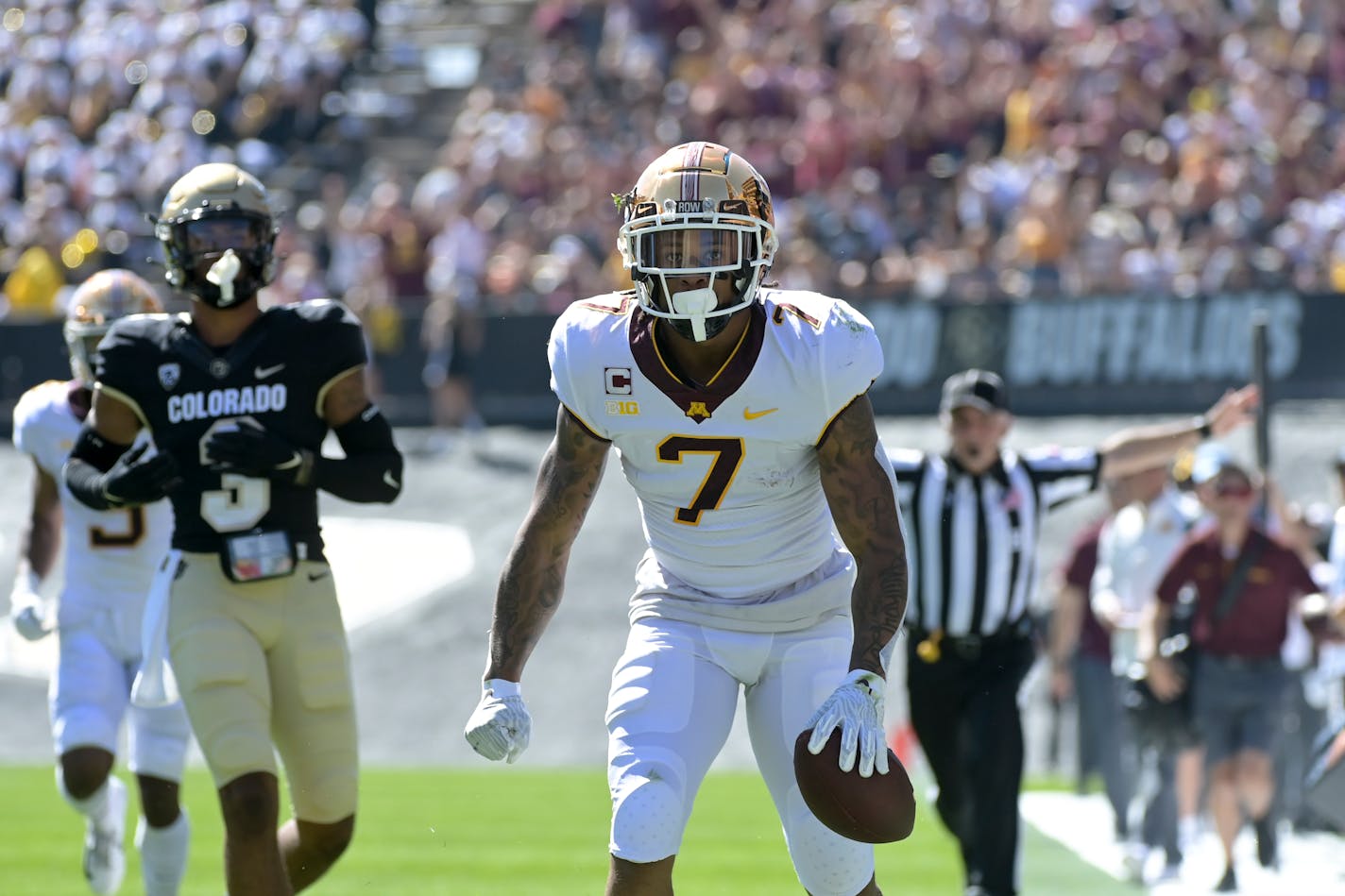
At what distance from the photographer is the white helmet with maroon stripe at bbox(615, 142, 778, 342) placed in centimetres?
432

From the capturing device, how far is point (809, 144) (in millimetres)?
15523

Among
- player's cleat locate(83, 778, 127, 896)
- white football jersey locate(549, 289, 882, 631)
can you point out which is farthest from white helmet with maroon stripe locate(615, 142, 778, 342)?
player's cleat locate(83, 778, 127, 896)

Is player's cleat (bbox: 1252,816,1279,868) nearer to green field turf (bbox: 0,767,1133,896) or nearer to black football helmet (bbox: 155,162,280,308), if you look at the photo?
green field turf (bbox: 0,767,1133,896)

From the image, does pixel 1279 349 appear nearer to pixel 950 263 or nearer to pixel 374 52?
pixel 950 263

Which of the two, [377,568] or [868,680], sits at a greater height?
[868,680]

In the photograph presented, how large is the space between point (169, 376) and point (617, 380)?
135 centimetres

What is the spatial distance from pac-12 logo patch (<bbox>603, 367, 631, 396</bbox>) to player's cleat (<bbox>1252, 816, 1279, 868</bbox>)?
5076mm

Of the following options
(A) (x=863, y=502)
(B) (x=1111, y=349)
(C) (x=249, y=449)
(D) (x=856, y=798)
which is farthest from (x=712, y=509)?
(B) (x=1111, y=349)

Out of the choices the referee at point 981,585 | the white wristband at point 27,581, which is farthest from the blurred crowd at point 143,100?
the referee at point 981,585

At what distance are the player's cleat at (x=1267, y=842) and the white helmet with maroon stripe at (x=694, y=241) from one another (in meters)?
5.03

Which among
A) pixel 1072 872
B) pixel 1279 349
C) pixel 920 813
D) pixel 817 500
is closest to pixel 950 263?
pixel 1279 349

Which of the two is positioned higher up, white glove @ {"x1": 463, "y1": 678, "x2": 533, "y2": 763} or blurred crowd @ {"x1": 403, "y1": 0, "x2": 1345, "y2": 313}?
blurred crowd @ {"x1": 403, "y1": 0, "x2": 1345, "y2": 313}

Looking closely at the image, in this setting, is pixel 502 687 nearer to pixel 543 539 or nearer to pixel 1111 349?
pixel 543 539

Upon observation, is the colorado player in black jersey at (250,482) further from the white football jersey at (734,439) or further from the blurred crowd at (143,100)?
the blurred crowd at (143,100)
